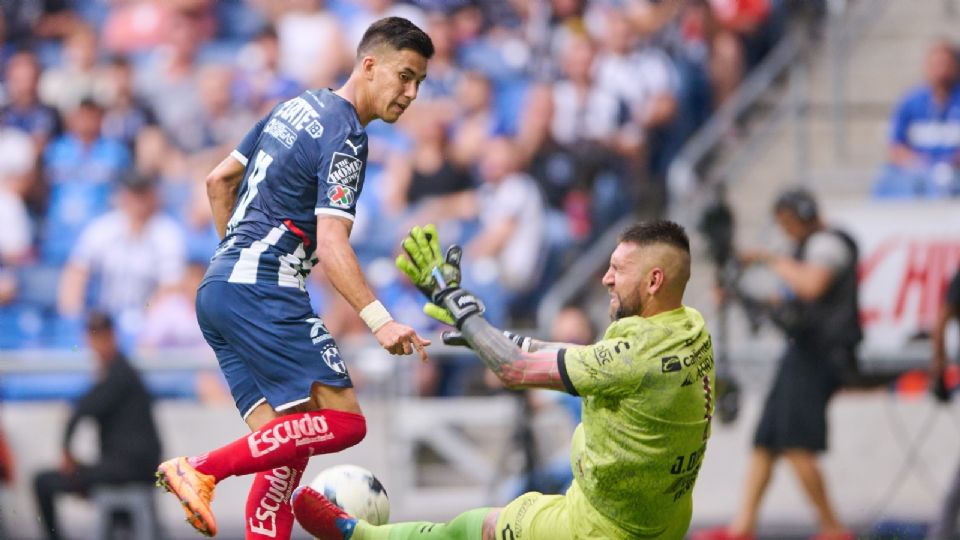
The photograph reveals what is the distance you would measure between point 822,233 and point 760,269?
4.97 feet

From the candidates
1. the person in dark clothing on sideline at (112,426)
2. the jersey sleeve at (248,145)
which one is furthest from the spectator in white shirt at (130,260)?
the jersey sleeve at (248,145)

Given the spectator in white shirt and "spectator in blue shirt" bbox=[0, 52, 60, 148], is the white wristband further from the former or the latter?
"spectator in blue shirt" bbox=[0, 52, 60, 148]

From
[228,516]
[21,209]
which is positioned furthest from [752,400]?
[21,209]

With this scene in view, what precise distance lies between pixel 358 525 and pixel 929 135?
7.50 m

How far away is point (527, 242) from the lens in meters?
12.7

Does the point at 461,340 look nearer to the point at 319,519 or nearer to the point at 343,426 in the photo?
the point at 343,426

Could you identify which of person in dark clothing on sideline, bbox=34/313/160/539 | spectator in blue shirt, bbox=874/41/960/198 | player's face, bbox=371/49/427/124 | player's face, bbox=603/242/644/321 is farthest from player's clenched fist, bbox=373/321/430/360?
spectator in blue shirt, bbox=874/41/960/198

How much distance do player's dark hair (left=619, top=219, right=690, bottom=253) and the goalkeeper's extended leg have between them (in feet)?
4.59

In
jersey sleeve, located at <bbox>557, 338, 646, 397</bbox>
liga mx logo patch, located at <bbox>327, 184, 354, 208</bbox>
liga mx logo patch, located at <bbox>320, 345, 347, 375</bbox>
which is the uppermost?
liga mx logo patch, located at <bbox>327, 184, 354, 208</bbox>

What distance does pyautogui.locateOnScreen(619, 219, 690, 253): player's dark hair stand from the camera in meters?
6.17

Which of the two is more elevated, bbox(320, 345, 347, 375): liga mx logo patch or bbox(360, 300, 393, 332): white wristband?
bbox(360, 300, 393, 332): white wristband

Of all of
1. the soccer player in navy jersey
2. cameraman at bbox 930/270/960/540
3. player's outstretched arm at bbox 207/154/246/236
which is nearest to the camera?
the soccer player in navy jersey

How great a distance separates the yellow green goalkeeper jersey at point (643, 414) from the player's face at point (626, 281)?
0.06 m

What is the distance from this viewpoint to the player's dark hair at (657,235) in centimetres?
617
